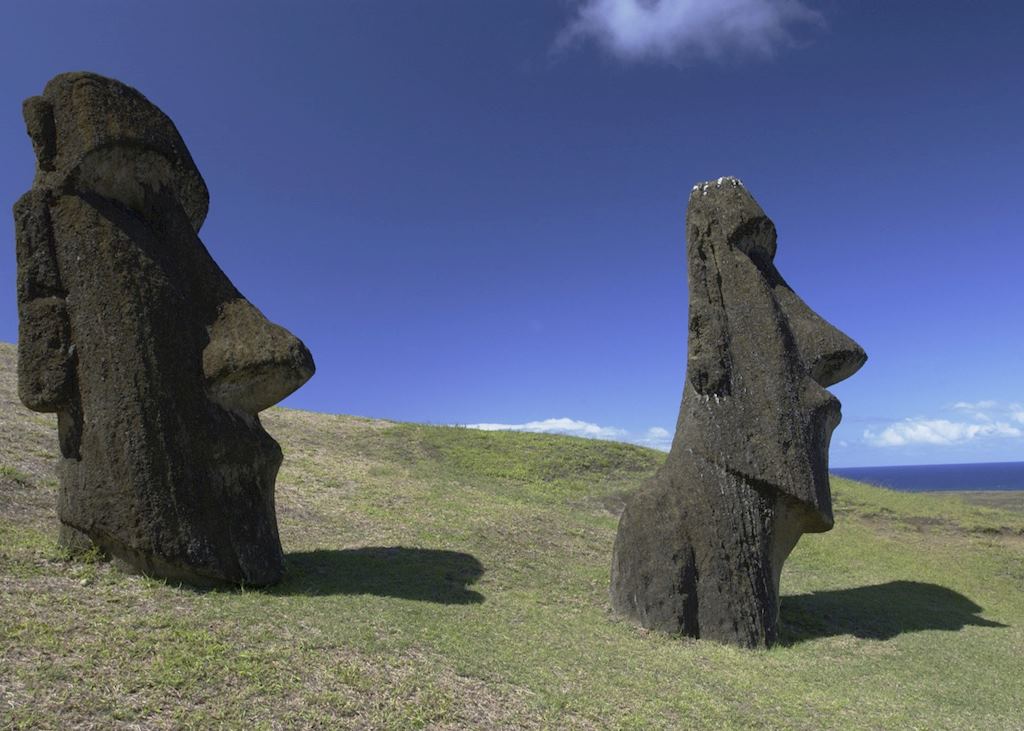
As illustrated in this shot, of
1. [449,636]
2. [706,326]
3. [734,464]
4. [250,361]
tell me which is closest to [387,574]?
[449,636]

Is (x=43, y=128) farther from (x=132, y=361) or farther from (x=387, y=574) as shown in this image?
(x=387, y=574)

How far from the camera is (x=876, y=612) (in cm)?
1343

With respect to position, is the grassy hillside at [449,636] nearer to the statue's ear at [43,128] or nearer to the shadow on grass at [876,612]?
the shadow on grass at [876,612]

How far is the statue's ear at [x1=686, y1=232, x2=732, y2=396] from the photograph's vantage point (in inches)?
443

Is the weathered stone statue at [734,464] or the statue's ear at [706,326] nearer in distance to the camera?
the weathered stone statue at [734,464]

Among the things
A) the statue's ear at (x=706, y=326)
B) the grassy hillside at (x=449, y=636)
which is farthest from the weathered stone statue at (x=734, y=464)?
the grassy hillside at (x=449, y=636)

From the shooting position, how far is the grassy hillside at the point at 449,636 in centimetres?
615

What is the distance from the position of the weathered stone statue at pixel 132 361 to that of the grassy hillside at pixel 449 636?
61 cm

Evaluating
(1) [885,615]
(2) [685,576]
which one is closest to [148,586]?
(2) [685,576]

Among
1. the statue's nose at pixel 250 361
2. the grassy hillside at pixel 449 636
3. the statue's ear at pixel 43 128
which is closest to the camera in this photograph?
the grassy hillside at pixel 449 636

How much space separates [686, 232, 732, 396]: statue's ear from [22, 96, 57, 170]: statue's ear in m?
8.86

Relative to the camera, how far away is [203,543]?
8734 mm

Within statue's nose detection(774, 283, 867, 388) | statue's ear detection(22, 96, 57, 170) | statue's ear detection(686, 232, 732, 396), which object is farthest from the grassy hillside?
statue's ear detection(22, 96, 57, 170)

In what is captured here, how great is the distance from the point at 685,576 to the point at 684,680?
2431 millimetres
